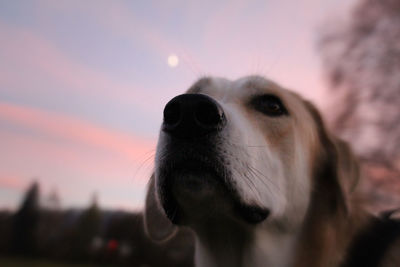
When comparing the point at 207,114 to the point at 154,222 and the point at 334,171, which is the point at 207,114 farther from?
the point at 154,222

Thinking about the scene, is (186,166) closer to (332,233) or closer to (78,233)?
(332,233)

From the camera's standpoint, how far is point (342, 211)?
3.21 meters

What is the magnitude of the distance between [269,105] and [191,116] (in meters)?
1.25

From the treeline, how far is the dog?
833 inches

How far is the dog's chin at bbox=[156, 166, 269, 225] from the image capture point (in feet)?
7.18

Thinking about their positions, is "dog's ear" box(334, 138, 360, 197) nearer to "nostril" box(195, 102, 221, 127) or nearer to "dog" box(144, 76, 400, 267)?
"dog" box(144, 76, 400, 267)

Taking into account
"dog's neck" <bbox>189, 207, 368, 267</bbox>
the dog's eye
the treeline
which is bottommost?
"dog's neck" <bbox>189, 207, 368, 267</bbox>

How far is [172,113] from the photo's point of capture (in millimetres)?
2078

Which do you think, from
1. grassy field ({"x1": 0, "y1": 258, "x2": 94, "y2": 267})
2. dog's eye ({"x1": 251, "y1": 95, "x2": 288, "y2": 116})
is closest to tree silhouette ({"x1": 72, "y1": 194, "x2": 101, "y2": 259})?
grassy field ({"x1": 0, "y1": 258, "x2": 94, "y2": 267})

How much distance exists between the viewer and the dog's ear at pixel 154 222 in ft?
11.8

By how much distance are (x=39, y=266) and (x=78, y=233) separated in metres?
4.08

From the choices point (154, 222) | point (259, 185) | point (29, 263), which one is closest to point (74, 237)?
point (29, 263)

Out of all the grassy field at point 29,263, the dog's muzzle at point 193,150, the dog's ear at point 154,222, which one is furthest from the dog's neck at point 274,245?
the grassy field at point 29,263

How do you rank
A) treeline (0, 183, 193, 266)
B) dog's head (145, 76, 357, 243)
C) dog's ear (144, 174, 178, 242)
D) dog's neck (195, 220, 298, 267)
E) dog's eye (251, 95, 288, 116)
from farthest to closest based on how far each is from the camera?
treeline (0, 183, 193, 266), dog's ear (144, 174, 178, 242), dog's eye (251, 95, 288, 116), dog's neck (195, 220, 298, 267), dog's head (145, 76, 357, 243)
